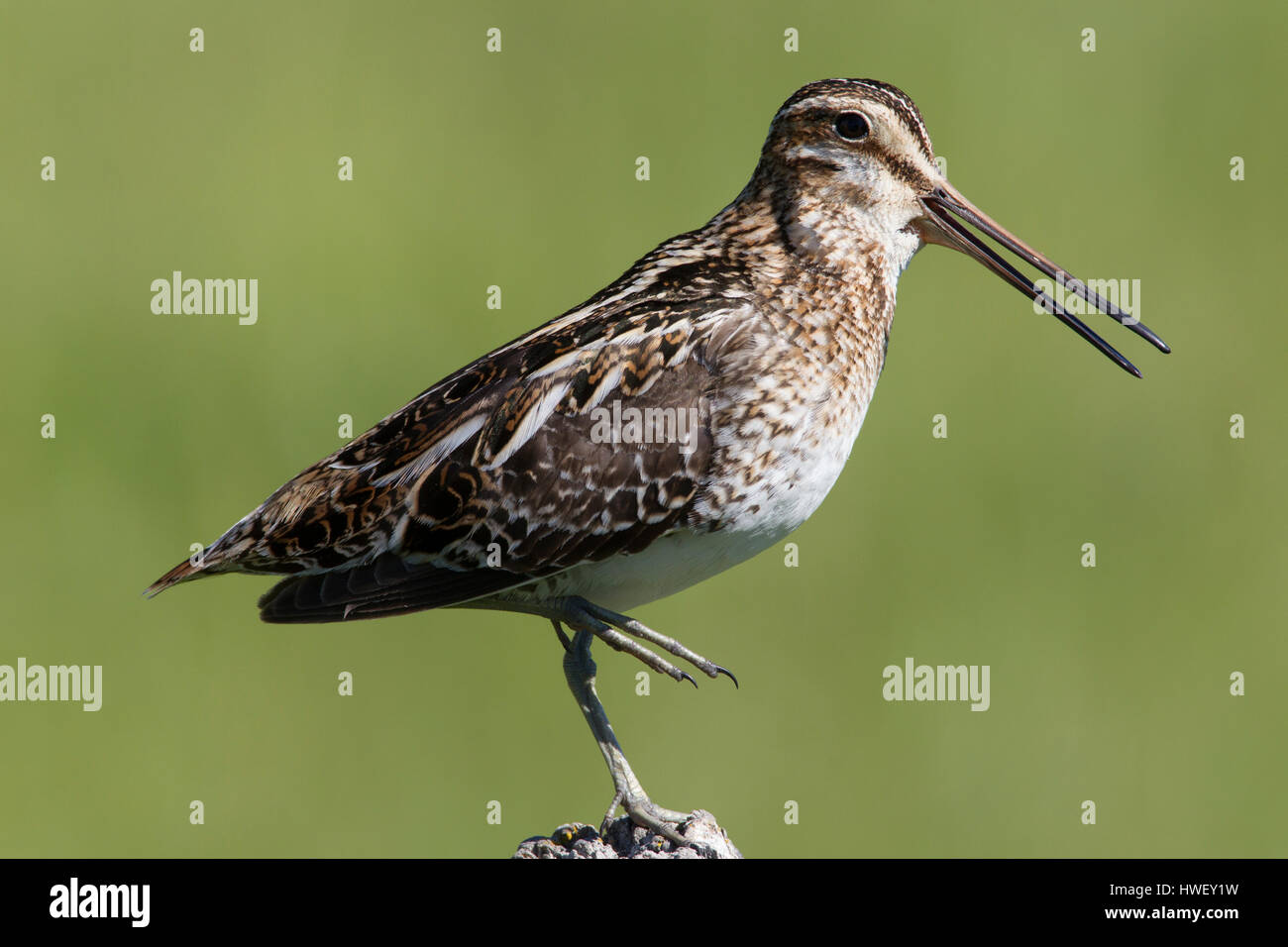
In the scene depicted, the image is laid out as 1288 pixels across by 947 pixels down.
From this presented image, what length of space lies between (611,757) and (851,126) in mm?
2495

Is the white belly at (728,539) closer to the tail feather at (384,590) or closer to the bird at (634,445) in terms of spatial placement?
the bird at (634,445)

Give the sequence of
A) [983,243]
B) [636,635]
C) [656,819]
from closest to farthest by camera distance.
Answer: [636,635] < [656,819] < [983,243]

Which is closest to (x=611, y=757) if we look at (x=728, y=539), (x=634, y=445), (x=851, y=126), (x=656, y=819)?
(x=656, y=819)

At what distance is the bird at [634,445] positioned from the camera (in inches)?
258

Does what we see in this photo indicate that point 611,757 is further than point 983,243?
No

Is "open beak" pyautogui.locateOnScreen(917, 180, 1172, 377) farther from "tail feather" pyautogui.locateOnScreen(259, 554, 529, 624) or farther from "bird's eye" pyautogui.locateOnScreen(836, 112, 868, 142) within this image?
"tail feather" pyautogui.locateOnScreen(259, 554, 529, 624)

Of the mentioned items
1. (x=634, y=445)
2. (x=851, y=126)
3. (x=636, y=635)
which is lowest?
(x=636, y=635)

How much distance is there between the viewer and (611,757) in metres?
6.80

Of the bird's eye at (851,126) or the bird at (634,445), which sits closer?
the bird at (634,445)

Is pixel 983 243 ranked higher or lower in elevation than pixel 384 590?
higher

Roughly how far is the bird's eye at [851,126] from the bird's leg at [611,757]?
6.83 feet

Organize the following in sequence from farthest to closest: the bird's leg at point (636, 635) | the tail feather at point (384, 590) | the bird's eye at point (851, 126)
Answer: the bird's eye at point (851, 126)
the tail feather at point (384, 590)
the bird's leg at point (636, 635)

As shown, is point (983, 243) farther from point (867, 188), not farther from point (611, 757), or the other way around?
point (611, 757)

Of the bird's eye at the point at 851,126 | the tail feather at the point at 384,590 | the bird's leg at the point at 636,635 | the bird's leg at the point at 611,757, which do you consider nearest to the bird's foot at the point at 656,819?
the bird's leg at the point at 611,757
